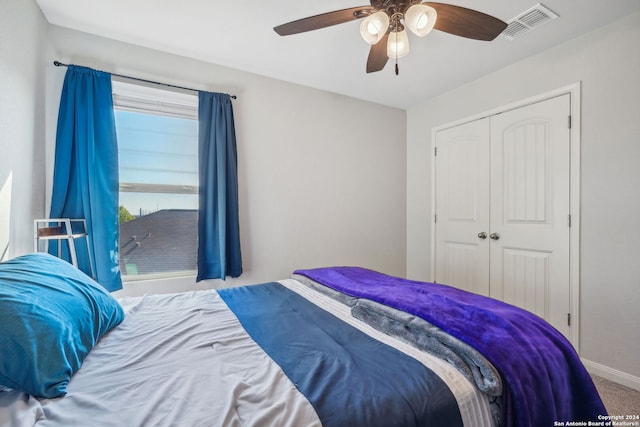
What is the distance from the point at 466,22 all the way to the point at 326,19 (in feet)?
2.43

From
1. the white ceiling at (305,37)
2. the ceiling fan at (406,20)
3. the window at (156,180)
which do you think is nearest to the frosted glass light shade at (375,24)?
the ceiling fan at (406,20)

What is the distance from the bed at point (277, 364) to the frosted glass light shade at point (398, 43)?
1.41 meters

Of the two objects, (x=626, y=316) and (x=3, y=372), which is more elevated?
(x=3, y=372)

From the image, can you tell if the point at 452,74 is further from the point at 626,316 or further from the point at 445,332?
the point at 445,332

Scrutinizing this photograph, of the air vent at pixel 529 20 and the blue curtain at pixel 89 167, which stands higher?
the air vent at pixel 529 20

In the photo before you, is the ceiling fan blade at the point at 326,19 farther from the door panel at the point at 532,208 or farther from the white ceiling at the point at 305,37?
the door panel at the point at 532,208

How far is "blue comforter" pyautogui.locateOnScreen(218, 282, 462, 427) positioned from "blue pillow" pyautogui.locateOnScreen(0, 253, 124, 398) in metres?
0.59

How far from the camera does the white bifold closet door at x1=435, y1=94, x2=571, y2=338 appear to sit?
2379 millimetres

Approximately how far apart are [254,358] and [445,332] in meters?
0.71

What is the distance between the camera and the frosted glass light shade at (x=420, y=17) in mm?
1410

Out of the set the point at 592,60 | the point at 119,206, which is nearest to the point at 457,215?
the point at 592,60

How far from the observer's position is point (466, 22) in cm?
155

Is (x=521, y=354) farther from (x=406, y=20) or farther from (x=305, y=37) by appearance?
(x=305, y=37)

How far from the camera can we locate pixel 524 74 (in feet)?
8.45
